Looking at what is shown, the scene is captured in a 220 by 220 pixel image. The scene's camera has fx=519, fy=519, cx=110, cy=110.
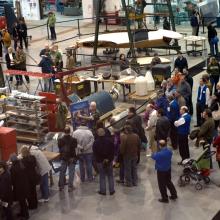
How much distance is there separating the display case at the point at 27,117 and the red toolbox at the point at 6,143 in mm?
1767

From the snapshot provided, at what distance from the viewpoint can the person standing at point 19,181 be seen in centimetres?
994

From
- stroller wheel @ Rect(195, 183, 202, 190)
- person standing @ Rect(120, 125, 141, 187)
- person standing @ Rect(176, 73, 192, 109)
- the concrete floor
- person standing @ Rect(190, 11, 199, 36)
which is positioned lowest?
the concrete floor

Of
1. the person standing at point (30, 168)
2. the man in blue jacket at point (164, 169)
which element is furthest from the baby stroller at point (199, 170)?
the person standing at point (30, 168)

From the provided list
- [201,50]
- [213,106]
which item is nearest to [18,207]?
[213,106]

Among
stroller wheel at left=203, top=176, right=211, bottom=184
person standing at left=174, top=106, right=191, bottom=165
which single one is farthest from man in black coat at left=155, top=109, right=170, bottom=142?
stroller wheel at left=203, top=176, right=211, bottom=184

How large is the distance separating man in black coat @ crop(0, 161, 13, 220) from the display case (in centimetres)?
402

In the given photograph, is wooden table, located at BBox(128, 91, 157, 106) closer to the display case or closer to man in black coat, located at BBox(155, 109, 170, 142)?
the display case

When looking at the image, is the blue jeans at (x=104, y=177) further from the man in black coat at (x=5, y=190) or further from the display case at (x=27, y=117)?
the display case at (x=27, y=117)

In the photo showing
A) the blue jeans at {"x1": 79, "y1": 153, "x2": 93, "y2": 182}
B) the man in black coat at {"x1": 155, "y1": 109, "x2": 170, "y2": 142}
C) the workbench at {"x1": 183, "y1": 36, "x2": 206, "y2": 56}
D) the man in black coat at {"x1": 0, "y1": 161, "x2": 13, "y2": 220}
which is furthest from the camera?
the workbench at {"x1": 183, "y1": 36, "x2": 206, "y2": 56}

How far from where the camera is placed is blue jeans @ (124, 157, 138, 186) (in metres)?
11.3

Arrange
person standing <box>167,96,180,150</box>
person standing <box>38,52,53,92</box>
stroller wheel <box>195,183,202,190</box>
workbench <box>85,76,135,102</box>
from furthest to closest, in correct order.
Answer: person standing <box>38,52,53,92</box> → workbench <box>85,76,135,102</box> → person standing <box>167,96,180,150</box> → stroller wheel <box>195,183,202,190</box>

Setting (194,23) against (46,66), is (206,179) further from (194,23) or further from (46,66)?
(194,23)

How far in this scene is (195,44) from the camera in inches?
940

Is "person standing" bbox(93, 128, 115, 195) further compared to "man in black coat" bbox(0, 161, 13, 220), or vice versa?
"person standing" bbox(93, 128, 115, 195)
